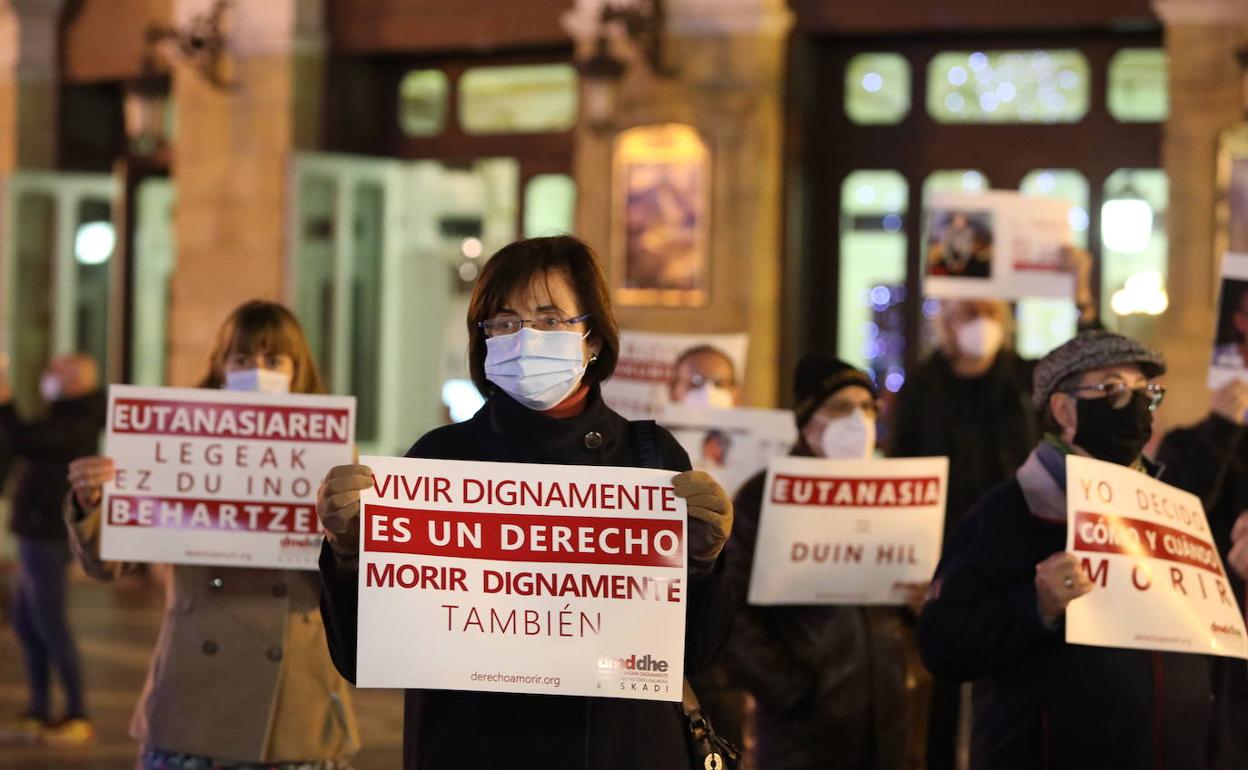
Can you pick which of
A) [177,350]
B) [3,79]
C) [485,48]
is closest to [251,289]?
[177,350]

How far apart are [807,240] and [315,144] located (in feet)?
12.6

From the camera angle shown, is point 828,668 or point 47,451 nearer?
point 828,668

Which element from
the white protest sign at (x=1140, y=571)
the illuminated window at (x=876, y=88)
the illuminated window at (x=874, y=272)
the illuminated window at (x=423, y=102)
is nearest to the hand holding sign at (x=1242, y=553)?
the white protest sign at (x=1140, y=571)

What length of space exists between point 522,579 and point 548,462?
0.75 ft

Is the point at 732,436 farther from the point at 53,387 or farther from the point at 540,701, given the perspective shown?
the point at 53,387

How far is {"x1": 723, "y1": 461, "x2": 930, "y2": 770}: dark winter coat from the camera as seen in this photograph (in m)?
5.14

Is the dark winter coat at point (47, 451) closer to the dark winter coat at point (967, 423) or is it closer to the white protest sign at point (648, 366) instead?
the white protest sign at point (648, 366)

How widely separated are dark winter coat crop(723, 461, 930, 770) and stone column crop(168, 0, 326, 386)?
911cm

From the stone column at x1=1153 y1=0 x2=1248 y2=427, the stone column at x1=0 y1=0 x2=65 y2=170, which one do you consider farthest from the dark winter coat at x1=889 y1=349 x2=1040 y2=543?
the stone column at x1=0 y1=0 x2=65 y2=170

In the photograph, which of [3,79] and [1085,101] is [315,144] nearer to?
[3,79]

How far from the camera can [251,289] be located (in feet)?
46.1

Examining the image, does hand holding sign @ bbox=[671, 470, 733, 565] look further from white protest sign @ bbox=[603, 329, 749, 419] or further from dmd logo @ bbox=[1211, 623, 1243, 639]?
white protest sign @ bbox=[603, 329, 749, 419]

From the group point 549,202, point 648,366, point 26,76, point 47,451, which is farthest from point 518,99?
point 648,366

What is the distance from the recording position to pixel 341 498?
132 inches
